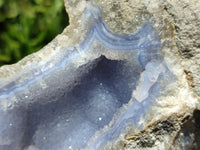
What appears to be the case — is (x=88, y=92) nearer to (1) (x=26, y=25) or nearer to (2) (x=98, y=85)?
(2) (x=98, y=85)

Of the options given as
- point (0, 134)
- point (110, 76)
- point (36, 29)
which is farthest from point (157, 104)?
point (36, 29)

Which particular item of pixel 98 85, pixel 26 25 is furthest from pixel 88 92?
pixel 26 25

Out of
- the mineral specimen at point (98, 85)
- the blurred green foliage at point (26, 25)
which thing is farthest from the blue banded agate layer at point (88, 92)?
the blurred green foliage at point (26, 25)

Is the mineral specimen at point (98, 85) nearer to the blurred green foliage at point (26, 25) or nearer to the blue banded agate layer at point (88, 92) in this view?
the blue banded agate layer at point (88, 92)

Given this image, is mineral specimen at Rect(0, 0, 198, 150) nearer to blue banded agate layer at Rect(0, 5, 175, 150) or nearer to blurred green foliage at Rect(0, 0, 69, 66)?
blue banded agate layer at Rect(0, 5, 175, 150)

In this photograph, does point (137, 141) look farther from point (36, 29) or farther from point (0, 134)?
point (36, 29)

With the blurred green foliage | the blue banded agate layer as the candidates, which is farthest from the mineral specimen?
the blurred green foliage
